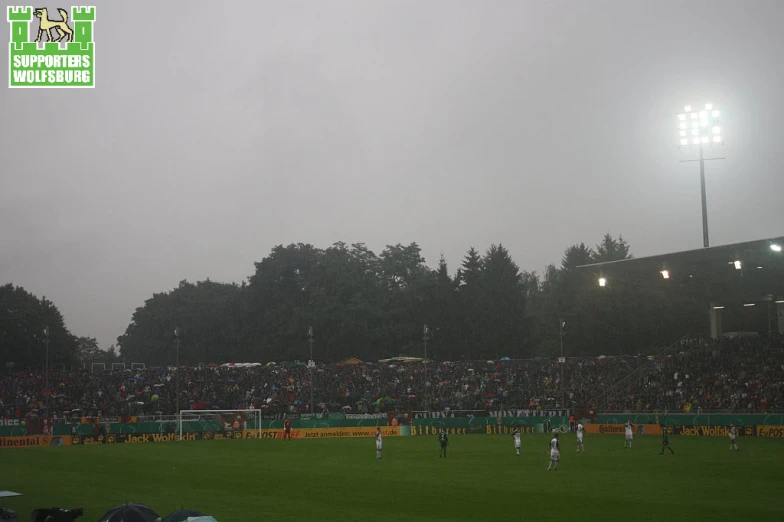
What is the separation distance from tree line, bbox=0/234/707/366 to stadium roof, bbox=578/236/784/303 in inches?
1636

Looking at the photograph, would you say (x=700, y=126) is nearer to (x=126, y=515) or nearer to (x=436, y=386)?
(x=436, y=386)

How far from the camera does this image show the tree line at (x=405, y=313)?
10900cm

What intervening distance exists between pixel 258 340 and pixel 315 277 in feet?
37.9

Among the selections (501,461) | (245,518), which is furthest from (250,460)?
(245,518)

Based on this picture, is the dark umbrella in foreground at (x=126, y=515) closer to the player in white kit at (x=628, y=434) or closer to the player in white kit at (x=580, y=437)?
the player in white kit at (x=580, y=437)

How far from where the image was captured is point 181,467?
Result: 38812 millimetres

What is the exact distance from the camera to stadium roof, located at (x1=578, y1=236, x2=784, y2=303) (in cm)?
5031

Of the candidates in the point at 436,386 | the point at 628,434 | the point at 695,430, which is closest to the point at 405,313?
the point at 436,386

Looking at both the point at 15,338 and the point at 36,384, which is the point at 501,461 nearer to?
the point at 36,384

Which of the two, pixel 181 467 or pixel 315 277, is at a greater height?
pixel 315 277

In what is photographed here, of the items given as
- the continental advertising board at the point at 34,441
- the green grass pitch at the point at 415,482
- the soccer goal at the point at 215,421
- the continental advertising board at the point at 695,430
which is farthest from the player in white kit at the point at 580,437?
the continental advertising board at the point at 34,441

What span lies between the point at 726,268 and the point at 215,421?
128 ft

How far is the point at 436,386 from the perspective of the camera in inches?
3196

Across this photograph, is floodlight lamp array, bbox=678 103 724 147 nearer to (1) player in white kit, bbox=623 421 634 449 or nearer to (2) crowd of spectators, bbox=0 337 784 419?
(1) player in white kit, bbox=623 421 634 449
